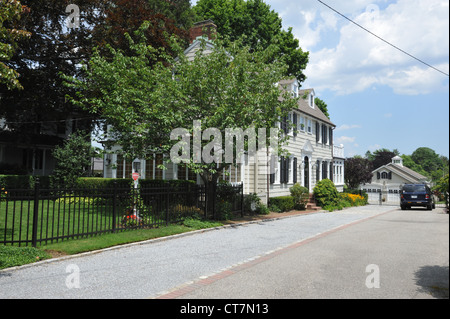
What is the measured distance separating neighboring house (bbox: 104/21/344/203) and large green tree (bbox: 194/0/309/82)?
390 inches

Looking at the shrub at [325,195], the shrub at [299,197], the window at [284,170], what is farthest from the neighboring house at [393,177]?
the shrub at [299,197]

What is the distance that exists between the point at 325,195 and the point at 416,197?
6453 mm

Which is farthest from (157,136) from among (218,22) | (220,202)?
(218,22)

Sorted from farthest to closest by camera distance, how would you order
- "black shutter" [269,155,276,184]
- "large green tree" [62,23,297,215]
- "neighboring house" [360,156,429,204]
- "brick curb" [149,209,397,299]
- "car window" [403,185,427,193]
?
"neighboring house" [360,156,429,204], "car window" [403,185,427,193], "black shutter" [269,155,276,184], "large green tree" [62,23,297,215], "brick curb" [149,209,397,299]

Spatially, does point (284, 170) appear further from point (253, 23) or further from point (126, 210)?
point (253, 23)

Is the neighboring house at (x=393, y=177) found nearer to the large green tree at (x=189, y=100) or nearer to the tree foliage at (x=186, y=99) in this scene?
the large green tree at (x=189, y=100)

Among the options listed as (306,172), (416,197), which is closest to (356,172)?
(306,172)

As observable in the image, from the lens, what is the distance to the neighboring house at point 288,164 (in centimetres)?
2050

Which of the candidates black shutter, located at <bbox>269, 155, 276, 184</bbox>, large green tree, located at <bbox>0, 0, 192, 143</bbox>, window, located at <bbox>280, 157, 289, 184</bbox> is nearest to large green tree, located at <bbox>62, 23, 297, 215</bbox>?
large green tree, located at <bbox>0, 0, 192, 143</bbox>

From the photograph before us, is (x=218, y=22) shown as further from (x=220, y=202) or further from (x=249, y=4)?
(x=220, y=202)

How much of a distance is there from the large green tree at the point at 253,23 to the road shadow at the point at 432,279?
32210 millimetres

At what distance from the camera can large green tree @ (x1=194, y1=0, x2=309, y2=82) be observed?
3638 centimetres

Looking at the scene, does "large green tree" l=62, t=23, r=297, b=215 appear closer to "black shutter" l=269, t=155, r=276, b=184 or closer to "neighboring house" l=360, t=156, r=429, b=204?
"black shutter" l=269, t=155, r=276, b=184

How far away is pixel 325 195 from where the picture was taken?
23625 mm
